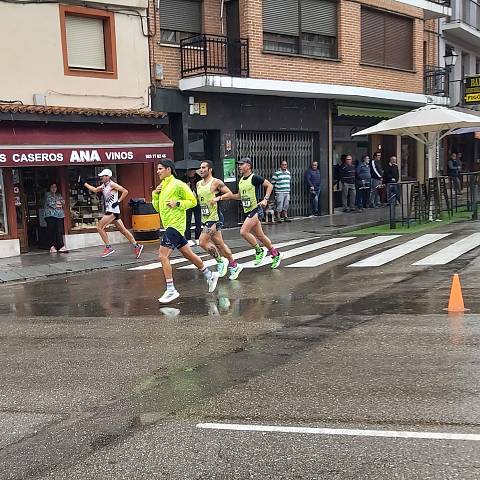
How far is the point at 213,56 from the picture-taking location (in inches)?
667

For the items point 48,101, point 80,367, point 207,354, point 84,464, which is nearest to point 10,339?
point 80,367

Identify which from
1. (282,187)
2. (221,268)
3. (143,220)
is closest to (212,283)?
(221,268)

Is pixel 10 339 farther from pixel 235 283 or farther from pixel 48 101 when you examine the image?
pixel 48 101

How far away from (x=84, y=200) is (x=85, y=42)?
3.82 meters

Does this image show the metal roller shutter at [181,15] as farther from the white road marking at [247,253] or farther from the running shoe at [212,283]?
the running shoe at [212,283]

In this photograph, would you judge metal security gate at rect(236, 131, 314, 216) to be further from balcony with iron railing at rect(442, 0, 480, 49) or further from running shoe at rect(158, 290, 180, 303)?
balcony with iron railing at rect(442, 0, 480, 49)

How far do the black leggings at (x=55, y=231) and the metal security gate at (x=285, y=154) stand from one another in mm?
5845

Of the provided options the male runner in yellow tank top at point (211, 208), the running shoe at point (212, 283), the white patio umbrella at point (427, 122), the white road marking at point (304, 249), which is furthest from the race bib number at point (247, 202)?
the white patio umbrella at point (427, 122)

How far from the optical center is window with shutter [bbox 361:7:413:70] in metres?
20.7

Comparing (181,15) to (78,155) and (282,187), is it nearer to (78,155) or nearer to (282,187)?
(78,155)

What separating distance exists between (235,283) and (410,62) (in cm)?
1634

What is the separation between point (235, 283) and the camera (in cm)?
955

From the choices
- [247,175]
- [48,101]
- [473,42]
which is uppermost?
[473,42]

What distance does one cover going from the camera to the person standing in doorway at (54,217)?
46.3 feet
